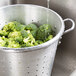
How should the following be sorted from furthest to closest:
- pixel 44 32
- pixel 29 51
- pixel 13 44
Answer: pixel 44 32, pixel 13 44, pixel 29 51

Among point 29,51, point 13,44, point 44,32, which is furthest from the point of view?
point 44,32

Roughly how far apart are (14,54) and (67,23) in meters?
0.50

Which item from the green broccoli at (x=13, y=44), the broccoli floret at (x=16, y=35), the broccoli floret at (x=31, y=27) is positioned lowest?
the green broccoli at (x=13, y=44)

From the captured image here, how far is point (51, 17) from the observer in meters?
0.91

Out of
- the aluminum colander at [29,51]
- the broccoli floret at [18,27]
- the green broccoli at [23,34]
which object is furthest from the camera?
the broccoli floret at [18,27]

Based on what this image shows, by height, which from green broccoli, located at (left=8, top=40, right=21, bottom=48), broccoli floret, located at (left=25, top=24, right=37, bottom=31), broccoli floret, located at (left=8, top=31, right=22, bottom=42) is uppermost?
broccoli floret, located at (left=25, top=24, right=37, bottom=31)

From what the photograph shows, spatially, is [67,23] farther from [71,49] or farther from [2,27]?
[2,27]

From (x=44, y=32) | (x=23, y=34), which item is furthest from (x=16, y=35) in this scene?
(x=44, y=32)

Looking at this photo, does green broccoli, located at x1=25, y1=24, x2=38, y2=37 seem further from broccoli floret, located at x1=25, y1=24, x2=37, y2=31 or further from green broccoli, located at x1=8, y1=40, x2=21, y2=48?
green broccoli, located at x1=8, y1=40, x2=21, y2=48

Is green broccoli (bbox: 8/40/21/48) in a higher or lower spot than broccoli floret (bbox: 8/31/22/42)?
lower

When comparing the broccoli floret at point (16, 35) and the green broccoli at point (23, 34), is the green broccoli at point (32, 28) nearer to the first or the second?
the green broccoli at point (23, 34)

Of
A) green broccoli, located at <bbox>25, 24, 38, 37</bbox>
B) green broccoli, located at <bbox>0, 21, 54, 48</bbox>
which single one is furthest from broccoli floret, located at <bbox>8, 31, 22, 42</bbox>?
green broccoli, located at <bbox>25, 24, 38, 37</bbox>

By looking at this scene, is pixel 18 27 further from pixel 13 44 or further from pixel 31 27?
pixel 13 44

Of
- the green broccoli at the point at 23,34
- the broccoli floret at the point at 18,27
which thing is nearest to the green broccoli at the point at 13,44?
the green broccoli at the point at 23,34
